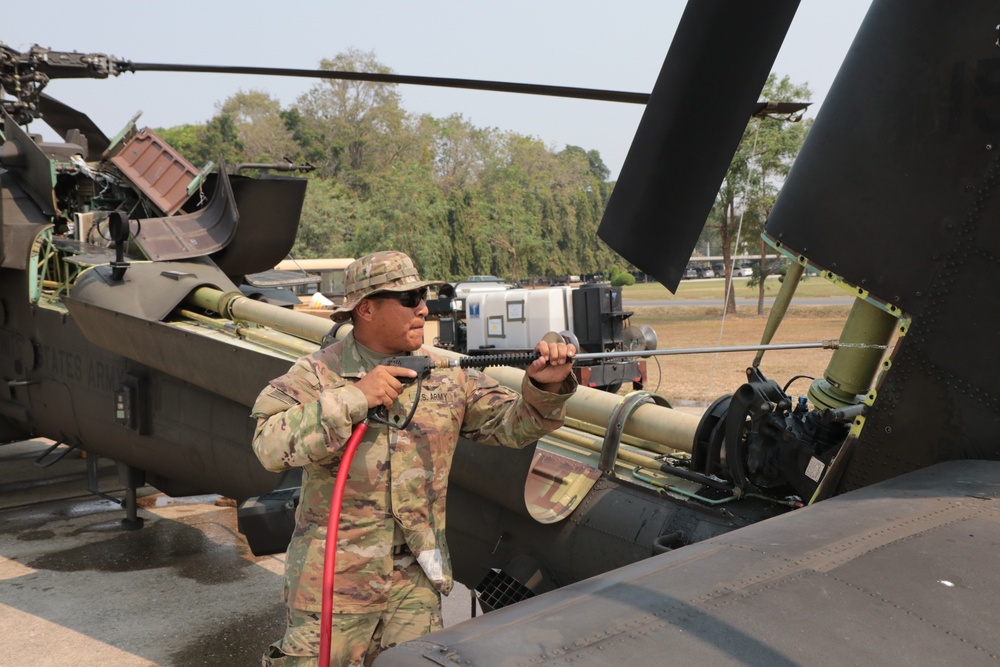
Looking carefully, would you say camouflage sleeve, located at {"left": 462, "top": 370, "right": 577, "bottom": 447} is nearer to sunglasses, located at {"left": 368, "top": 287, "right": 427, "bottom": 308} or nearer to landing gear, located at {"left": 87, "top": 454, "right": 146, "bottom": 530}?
sunglasses, located at {"left": 368, "top": 287, "right": 427, "bottom": 308}

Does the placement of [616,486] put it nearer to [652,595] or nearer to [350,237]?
[652,595]

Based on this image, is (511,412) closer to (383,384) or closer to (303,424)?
(383,384)

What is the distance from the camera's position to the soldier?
3047 mm

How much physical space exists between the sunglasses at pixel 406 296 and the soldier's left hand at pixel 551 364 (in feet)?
1.57

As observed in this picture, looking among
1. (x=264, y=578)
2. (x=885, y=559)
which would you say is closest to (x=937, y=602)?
(x=885, y=559)

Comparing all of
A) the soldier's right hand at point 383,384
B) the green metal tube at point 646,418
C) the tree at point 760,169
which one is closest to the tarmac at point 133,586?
the green metal tube at point 646,418

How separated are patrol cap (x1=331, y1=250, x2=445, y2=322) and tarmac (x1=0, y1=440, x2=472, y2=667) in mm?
3482

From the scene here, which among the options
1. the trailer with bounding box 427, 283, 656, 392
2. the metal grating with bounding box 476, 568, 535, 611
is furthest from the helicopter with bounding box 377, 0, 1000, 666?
the trailer with bounding box 427, 283, 656, 392

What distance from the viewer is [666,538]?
149 inches

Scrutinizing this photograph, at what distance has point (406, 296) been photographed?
314 centimetres

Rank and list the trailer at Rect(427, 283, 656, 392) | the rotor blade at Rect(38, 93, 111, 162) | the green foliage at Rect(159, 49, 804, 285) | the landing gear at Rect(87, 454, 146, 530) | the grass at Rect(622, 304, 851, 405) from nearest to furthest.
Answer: the landing gear at Rect(87, 454, 146, 530)
the rotor blade at Rect(38, 93, 111, 162)
the trailer at Rect(427, 283, 656, 392)
the grass at Rect(622, 304, 851, 405)
the green foliage at Rect(159, 49, 804, 285)

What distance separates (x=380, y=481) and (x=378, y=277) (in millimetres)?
695

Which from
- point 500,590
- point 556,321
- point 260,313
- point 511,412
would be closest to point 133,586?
point 260,313

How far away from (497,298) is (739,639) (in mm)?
12406
